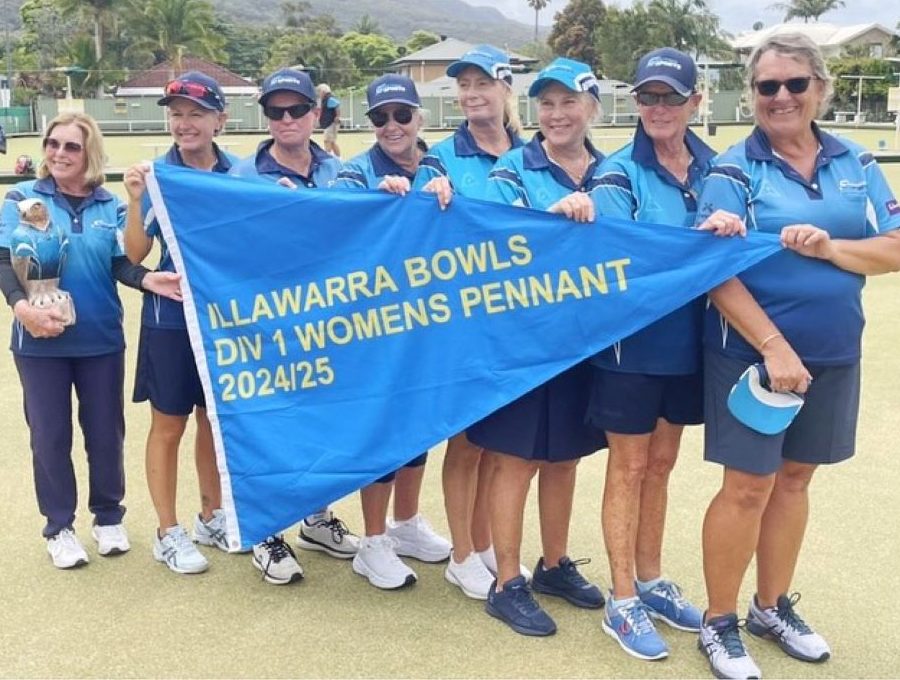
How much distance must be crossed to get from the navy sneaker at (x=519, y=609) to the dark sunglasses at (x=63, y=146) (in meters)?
2.46

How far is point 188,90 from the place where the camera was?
13.4 feet

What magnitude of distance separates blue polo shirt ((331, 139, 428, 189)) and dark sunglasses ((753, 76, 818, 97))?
1.46 metres

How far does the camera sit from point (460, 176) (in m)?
3.97

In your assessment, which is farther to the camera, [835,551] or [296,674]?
[835,551]

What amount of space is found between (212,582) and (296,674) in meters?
0.88

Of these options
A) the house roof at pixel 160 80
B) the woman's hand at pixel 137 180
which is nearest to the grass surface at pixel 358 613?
the woman's hand at pixel 137 180

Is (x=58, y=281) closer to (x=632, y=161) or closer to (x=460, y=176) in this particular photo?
(x=460, y=176)

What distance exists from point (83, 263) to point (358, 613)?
1820mm

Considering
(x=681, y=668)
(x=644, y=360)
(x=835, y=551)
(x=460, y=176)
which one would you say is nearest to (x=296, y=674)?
(x=681, y=668)

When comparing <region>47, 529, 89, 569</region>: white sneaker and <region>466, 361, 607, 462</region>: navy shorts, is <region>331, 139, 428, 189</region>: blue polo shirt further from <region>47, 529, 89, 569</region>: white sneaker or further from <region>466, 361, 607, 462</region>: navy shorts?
<region>47, 529, 89, 569</region>: white sneaker

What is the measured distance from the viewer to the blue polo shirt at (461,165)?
12.9ft

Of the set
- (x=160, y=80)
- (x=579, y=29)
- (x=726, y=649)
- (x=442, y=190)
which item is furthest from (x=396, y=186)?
(x=579, y=29)

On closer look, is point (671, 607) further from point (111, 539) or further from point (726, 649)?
point (111, 539)

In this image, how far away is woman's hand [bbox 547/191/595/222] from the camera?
3504 mm
